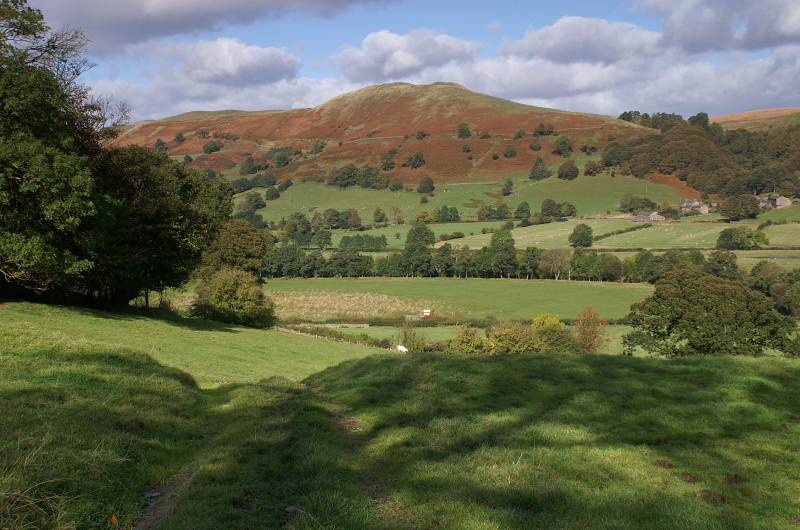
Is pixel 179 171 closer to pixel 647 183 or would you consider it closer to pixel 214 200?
pixel 214 200

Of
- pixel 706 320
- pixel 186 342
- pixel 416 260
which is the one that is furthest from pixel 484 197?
pixel 186 342

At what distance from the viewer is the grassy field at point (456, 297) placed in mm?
91188

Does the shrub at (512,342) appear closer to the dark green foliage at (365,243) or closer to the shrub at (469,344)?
the shrub at (469,344)

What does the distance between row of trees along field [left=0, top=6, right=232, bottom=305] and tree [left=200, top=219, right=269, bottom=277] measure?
17118 millimetres

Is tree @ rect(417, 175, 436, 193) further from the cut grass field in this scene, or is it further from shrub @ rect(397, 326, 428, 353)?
the cut grass field

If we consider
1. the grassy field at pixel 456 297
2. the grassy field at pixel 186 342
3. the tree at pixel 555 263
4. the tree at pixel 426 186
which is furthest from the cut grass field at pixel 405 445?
the tree at pixel 426 186

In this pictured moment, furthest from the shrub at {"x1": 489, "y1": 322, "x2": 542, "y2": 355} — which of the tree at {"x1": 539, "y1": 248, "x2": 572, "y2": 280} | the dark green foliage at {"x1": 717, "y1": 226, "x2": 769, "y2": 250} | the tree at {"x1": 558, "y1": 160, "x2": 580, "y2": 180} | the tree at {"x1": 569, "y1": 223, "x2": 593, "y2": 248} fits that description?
the tree at {"x1": 558, "y1": 160, "x2": 580, "y2": 180}

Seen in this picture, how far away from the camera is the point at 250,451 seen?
1110 centimetres

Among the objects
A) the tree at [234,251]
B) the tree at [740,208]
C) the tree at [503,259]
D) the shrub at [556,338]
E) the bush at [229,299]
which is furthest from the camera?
the tree at [740,208]

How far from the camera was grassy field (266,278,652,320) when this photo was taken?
91.2m

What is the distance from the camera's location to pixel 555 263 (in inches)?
4806

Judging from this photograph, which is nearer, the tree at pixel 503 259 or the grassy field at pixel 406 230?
the tree at pixel 503 259

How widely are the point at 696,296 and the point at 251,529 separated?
51.8 meters

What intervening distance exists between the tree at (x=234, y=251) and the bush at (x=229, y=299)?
22.3 ft
